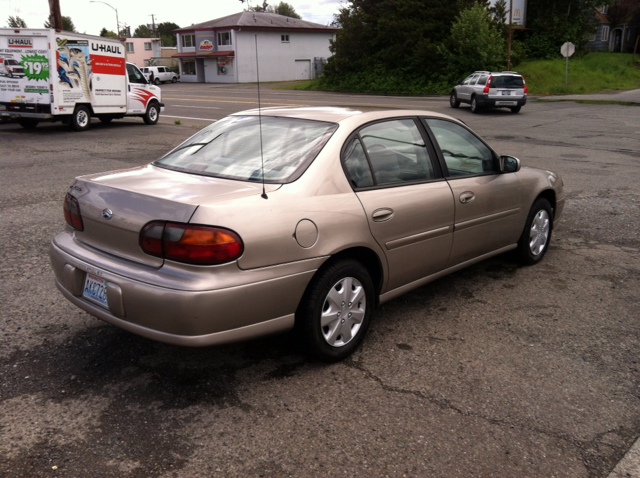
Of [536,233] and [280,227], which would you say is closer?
[280,227]

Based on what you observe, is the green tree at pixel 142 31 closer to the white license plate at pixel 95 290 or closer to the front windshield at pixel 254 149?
the front windshield at pixel 254 149

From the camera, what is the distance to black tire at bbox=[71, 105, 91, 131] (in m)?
17.1

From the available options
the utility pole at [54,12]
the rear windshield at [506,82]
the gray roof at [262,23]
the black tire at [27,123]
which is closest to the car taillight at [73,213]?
the black tire at [27,123]

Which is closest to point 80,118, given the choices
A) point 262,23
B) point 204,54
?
point 262,23

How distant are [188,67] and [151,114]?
49995 mm

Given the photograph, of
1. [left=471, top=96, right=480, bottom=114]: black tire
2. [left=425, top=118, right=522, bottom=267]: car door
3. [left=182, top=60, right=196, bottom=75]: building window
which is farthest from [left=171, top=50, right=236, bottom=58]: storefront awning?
[left=425, top=118, right=522, bottom=267]: car door

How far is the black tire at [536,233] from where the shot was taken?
5465 millimetres

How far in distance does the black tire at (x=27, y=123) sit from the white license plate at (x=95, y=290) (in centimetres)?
1622

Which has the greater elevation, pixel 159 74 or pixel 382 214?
pixel 159 74

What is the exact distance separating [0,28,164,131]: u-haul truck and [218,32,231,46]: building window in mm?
45934

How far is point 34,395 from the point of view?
334 centimetres

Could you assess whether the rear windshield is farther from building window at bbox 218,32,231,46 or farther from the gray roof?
building window at bbox 218,32,231,46

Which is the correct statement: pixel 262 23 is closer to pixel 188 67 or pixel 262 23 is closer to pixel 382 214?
pixel 188 67

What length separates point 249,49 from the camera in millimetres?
60875
